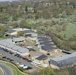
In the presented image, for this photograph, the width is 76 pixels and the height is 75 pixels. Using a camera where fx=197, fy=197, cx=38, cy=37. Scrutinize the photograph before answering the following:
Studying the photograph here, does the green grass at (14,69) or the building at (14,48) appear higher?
the building at (14,48)

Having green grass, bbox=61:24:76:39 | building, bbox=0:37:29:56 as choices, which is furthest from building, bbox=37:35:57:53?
green grass, bbox=61:24:76:39

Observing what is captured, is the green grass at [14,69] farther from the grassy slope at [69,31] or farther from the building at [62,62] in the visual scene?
the grassy slope at [69,31]

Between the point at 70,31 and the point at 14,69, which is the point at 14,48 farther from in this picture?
the point at 70,31

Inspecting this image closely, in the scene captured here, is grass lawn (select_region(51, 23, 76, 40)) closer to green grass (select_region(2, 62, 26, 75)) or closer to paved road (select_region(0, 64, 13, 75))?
green grass (select_region(2, 62, 26, 75))

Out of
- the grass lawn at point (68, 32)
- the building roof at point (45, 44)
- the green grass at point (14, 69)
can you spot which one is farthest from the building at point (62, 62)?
the grass lawn at point (68, 32)

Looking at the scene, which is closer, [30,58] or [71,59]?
[71,59]

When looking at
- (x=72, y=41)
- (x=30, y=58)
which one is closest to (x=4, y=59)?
(x=30, y=58)

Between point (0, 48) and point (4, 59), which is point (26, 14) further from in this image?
point (4, 59)

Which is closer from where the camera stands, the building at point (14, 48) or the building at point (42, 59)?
the building at point (42, 59)

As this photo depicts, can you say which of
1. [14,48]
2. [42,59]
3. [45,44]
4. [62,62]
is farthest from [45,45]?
[62,62]
